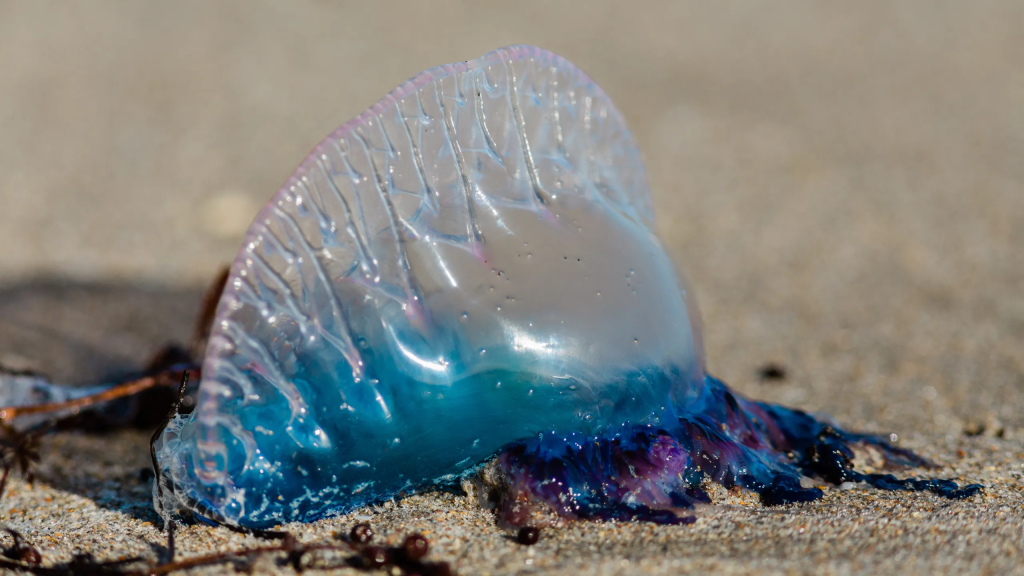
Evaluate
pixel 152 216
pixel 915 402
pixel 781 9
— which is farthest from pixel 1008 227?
pixel 152 216

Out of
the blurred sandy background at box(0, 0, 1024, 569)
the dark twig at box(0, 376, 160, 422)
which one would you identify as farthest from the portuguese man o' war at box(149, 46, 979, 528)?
the blurred sandy background at box(0, 0, 1024, 569)

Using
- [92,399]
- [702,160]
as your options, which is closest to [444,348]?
[92,399]

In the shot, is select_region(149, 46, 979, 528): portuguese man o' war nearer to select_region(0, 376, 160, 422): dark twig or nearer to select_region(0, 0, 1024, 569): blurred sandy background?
select_region(0, 376, 160, 422): dark twig

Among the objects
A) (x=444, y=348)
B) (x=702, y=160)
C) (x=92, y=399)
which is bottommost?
(x=444, y=348)

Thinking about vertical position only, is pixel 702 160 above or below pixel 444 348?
above

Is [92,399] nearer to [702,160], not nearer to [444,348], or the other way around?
[444,348]
